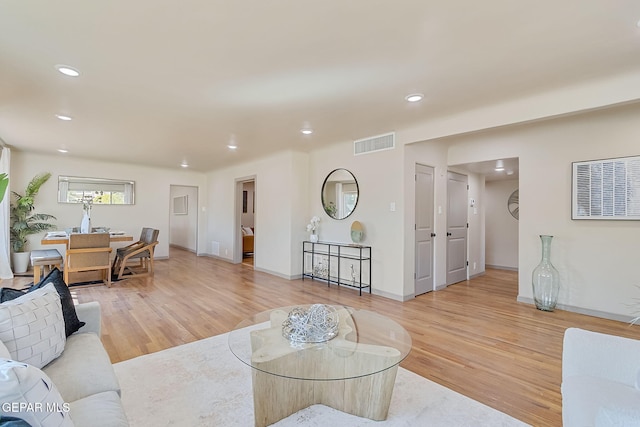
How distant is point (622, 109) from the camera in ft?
11.3

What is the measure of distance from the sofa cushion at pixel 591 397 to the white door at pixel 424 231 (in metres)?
3.15

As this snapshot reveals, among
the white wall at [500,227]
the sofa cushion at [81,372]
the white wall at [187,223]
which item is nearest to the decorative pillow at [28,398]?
the sofa cushion at [81,372]

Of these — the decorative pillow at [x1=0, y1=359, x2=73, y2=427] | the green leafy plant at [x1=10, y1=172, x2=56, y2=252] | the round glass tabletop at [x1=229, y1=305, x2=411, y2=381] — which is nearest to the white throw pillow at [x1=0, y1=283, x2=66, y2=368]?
the decorative pillow at [x1=0, y1=359, x2=73, y2=427]

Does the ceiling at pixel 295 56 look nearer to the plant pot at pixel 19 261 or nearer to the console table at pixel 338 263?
the console table at pixel 338 263

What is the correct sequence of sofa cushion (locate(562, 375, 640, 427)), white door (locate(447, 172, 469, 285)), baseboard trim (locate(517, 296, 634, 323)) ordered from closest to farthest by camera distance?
sofa cushion (locate(562, 375, 640, 427)) < baseboard trim (locate(517, 296, 634, 323)) < white door (locate(447, 172, 469, 285))

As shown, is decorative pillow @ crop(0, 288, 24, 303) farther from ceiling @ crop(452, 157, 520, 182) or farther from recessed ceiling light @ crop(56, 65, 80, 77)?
ceiling @ crop(452, 157, 520, 182)

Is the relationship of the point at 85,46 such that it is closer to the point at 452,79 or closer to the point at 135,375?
the point at 135,375

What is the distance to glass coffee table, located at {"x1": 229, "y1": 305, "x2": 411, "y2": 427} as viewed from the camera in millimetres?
Result: 1687

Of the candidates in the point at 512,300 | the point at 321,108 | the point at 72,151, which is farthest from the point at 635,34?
the point at 72,151

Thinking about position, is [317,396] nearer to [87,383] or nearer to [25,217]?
[87,383]

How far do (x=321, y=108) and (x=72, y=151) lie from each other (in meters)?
5.43

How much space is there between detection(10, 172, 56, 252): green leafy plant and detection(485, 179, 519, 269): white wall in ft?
31.2

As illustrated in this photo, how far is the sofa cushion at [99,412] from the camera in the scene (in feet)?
3.69

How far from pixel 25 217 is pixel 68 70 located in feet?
17.2
